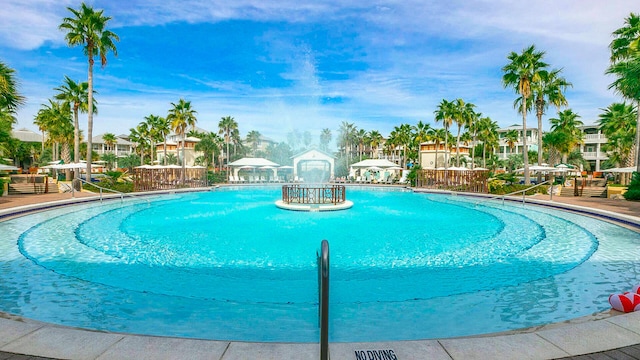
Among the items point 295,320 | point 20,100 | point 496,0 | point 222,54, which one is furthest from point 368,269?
A: point 222,54

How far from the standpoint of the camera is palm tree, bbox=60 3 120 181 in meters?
→ 28.2

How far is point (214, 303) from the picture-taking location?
6.45m

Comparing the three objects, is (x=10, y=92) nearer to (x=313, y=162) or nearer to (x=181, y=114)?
(x=181, y=114)

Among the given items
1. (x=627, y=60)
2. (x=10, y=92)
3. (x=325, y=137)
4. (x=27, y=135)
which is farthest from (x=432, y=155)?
(x=27, y=135)

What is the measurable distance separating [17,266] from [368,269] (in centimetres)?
860

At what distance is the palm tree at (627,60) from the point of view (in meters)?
17.9

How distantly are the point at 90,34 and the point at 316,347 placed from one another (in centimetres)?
3430

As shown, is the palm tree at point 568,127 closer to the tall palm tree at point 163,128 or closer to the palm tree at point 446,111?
the palm tree at point 446,111

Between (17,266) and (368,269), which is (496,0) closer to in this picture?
(368,269)

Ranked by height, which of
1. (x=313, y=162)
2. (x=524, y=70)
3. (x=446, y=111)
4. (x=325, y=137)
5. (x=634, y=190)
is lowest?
(x=634, y=190)

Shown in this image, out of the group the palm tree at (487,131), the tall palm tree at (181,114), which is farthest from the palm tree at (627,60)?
the tall palm tree at (181,114)

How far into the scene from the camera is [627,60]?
19734 millimetres

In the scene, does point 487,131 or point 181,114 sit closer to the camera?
point 181,114

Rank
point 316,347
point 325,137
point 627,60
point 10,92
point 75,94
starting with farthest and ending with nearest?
1. point 325,137
2. point 75,94
3. point 627,60
4. point 10,92
5. point 316,347
